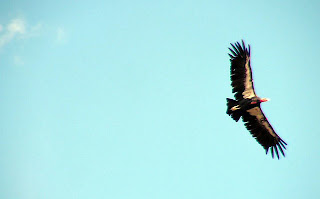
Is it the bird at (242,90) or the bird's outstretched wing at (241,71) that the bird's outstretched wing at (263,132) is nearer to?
the bird at (242,90)

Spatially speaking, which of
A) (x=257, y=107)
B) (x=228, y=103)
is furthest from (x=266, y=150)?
(x=228, y=103)

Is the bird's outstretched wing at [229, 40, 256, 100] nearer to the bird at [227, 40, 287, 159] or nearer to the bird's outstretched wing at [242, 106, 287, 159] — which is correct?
the bird at [227, 40, 287, 159]

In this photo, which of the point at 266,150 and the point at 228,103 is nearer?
the point at 228,103

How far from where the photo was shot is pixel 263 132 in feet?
81.4

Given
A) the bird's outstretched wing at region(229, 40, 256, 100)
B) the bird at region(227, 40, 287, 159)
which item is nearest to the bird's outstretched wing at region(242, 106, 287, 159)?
the bird at region(227, 40, 287, 159)

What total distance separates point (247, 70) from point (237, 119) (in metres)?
3.65

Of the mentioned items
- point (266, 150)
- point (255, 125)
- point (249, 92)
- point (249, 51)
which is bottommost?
point (266, 150)

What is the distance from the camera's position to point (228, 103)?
22859 mm

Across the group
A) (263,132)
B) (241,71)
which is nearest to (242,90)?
(241,71)

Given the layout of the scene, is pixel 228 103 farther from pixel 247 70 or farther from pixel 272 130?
pixel 272 130

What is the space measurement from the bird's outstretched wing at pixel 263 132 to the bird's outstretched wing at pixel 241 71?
2.15 meters

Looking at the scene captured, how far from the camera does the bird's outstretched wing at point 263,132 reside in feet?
80.1

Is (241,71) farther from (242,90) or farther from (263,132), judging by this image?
(263,132)

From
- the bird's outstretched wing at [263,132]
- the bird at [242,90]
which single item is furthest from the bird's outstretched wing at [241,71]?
the bird's outstretched wing at [263,132]
